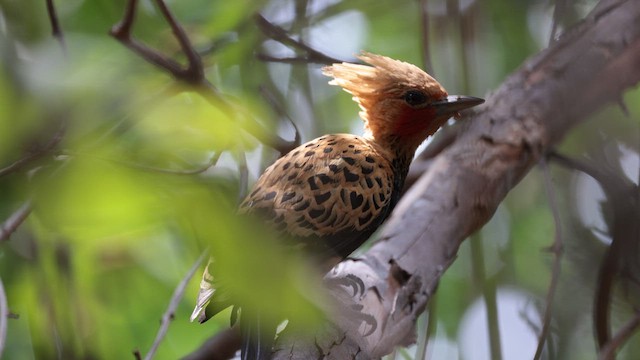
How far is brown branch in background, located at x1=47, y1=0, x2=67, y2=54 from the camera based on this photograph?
1546mm

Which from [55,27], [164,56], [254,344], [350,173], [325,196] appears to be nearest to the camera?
[55,27]

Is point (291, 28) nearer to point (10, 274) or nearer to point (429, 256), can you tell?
point (429, 256)

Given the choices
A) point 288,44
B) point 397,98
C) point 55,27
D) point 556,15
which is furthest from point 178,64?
point 556,15

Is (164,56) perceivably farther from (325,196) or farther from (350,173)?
(350,173)

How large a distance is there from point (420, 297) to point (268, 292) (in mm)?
2283

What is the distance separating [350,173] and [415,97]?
61 centimetres

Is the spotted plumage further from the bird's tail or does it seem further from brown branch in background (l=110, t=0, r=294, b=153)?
brown branch in background (l=110, t=0, r=294, b=153)

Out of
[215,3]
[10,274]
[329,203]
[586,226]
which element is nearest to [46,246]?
[10,274]

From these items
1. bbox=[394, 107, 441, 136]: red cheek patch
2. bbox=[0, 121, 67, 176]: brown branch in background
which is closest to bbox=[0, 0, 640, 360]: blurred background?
bbox=[0, 121, 67, 176]: brown branch in background

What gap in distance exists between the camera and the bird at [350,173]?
3221mm

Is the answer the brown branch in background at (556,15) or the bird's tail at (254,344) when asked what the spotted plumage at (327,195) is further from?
the brown branch in background at (556,15)

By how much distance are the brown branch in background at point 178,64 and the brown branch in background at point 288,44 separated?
0.45m

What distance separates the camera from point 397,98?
13.0 feet

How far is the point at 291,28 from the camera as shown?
3.90 m
